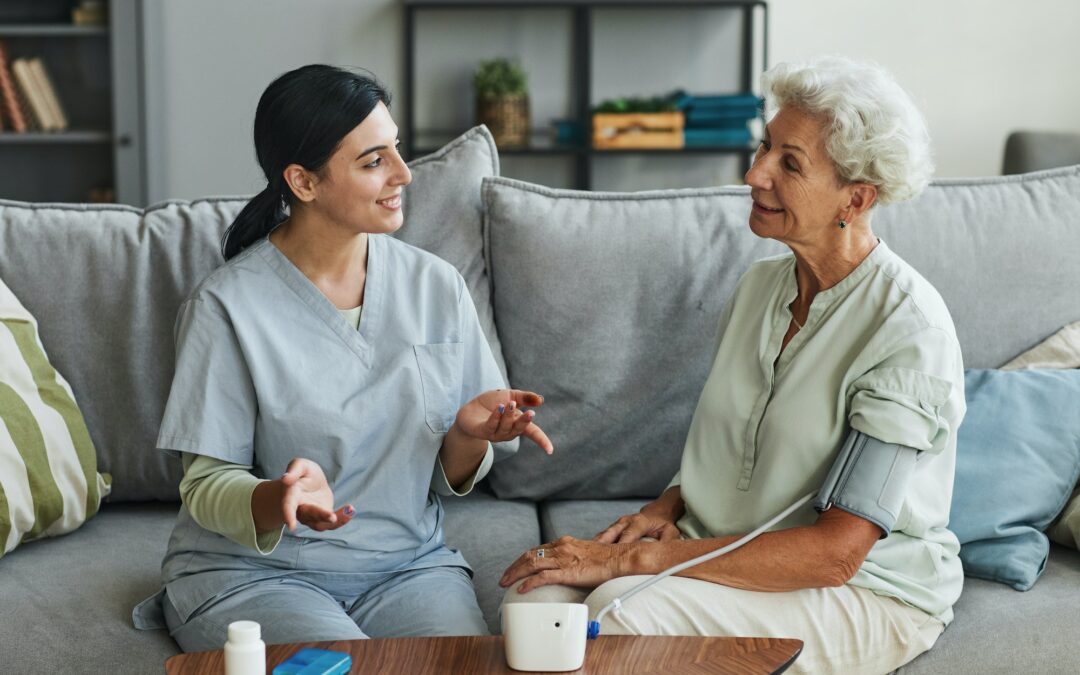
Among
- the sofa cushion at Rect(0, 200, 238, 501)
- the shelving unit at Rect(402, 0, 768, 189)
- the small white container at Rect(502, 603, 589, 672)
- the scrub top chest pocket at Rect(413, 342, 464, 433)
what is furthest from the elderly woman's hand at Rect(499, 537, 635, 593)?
the shelving unit at Rect(402, 0, 768, 189)

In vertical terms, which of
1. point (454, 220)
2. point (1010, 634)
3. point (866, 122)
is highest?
point (866, 122)

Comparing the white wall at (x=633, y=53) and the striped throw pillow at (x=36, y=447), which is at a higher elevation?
the white wall at (x=633, y=53)

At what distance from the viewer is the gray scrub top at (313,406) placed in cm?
146

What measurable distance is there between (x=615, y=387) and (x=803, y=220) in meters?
0.51

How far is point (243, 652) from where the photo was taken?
100 centimetres

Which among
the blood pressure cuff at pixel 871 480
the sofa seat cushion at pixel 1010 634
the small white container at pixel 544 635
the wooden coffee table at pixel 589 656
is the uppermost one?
the blood pressure cuff at pixel 871 480

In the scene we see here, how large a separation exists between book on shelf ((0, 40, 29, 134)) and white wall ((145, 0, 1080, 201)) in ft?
1.46

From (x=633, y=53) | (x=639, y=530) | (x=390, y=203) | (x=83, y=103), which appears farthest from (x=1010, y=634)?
(x=83, y=103)

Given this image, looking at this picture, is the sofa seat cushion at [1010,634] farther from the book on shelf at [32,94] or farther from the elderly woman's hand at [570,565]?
the book on shelf at [32,94]

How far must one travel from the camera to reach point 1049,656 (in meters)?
1.45

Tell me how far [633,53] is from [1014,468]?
2.97 m

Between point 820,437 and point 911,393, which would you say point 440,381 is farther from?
point 911,393

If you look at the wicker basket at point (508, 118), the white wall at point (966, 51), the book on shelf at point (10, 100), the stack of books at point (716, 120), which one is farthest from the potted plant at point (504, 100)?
the book on shelf at point (10, 100)

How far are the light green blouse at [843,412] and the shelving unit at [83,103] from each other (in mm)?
3065
